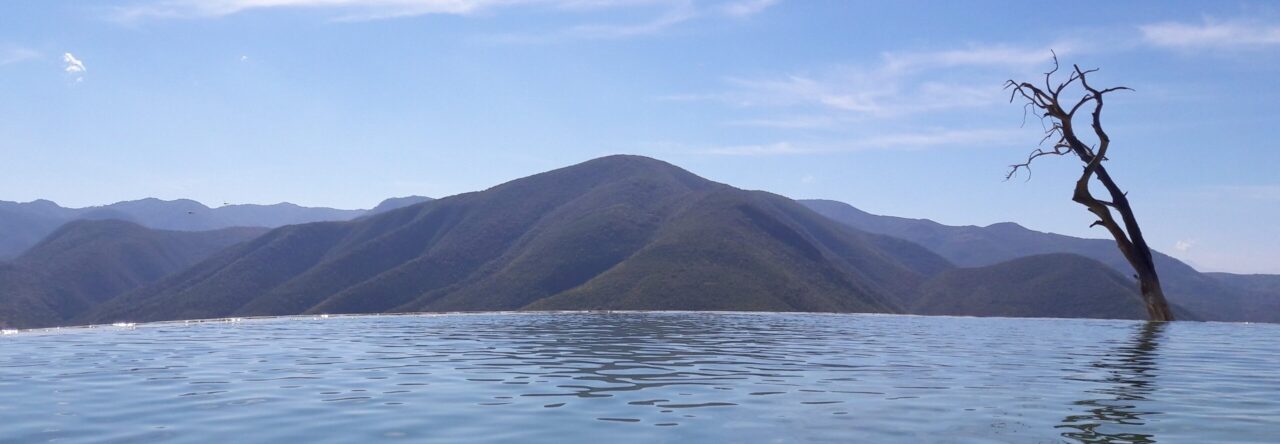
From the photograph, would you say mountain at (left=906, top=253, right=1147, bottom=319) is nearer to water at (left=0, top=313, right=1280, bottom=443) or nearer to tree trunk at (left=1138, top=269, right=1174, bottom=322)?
tree trunk at (left=1138, top=269, right=1174, bottom=322)

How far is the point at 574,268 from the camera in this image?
373 ft

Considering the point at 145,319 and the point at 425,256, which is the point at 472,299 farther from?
the point at 145,319

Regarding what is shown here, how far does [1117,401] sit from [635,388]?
23.2 ft

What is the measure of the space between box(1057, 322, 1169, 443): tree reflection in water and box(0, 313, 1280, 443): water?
2.3 inches

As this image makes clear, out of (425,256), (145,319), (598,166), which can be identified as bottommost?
(145,319)

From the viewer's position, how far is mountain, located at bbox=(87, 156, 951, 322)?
9281cm

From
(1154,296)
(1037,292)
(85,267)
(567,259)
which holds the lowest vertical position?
(1154,296)

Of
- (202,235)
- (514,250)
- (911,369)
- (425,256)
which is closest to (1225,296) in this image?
(514,250)

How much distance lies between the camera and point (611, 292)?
286ft

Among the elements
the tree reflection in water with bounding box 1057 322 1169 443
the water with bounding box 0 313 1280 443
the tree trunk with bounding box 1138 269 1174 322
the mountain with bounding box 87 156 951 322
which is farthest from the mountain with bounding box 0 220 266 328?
the tree reflection in water with bounding box 1057 322 1169 443

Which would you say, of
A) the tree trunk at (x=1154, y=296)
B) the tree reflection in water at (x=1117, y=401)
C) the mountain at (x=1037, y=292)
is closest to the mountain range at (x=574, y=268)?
the mountain at (x=1037, y=292)

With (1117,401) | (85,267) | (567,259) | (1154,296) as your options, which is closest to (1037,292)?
(567,259)

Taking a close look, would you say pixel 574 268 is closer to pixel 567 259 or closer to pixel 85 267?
pixel 567 259

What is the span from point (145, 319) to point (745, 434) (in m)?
131
